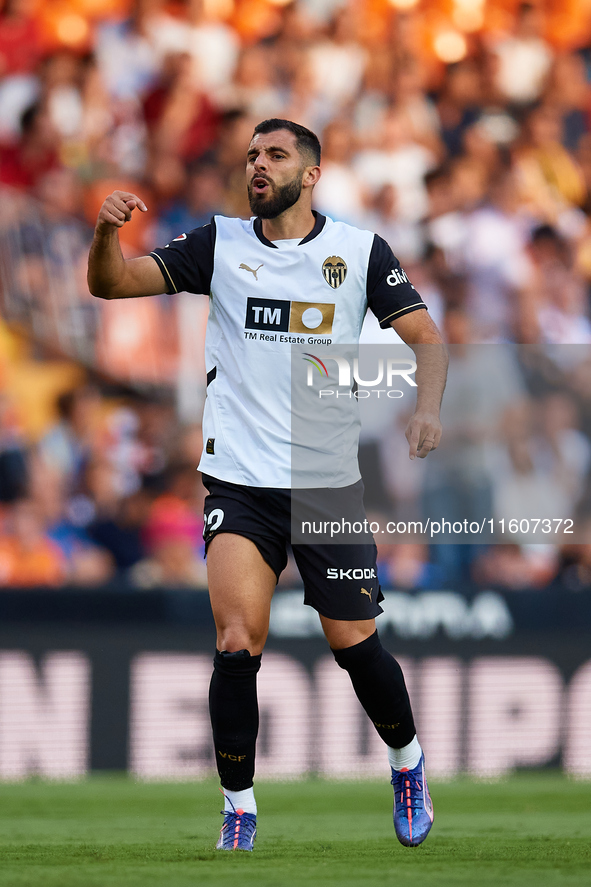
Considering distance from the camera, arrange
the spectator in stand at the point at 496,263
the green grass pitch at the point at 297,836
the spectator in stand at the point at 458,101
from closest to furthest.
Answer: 1. the green grass pitch at the point at 297,836
2. the spectator in stand at the point at 496,263
3. the spectator in stand at the point at 458,101

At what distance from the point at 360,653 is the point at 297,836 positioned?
112cm

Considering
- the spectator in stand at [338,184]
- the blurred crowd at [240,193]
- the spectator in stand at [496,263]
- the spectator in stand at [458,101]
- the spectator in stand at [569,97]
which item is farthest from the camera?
the spectator in stand at [569,97]

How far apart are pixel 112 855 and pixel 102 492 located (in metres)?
4.12

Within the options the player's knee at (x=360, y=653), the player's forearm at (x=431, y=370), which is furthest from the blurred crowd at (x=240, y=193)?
the player's forearm at (x=431, y=370)

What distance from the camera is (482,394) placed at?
752 centimetres

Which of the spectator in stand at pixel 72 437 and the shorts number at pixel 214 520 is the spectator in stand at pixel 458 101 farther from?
the shorts number at pixel 214 520

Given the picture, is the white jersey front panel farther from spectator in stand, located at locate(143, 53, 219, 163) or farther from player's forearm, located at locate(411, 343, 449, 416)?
spectator in stand, located at locate(143, 53, 219, 163)

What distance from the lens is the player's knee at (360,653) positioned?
138 inches

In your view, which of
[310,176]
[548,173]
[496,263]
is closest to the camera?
[310,176]

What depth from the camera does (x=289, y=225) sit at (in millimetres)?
3646

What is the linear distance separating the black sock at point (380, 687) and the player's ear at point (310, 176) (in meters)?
1.49

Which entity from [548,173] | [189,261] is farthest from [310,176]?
[548,173]

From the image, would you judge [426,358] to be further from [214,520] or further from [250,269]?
[214,520]

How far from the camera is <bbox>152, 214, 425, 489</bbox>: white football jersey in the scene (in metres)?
3.55
